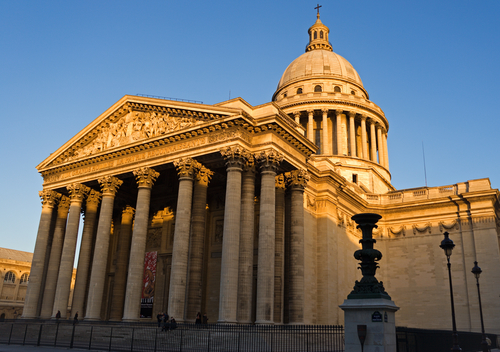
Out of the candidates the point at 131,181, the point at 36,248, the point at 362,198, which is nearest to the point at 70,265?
the point at 36,248

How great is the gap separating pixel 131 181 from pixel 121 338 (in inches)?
657

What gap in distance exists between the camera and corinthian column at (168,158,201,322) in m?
27.5

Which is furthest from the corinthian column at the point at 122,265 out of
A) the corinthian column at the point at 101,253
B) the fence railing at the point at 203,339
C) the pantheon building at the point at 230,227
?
the fence railing at the point at 203,339

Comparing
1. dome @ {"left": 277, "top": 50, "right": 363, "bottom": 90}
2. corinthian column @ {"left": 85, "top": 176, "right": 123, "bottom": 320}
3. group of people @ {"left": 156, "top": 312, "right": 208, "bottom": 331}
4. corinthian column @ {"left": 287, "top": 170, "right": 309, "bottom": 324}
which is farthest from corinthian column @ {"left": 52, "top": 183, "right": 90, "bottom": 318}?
dome @ {"left": 277, "top": 50, "right": 363, "bottom": 90}

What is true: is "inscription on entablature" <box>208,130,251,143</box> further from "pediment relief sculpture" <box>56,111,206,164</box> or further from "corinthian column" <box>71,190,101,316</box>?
"corinthian column" <box>71,190,101,316</box>

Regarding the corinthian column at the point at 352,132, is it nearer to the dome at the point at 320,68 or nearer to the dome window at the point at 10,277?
the dome at the point at 320,68

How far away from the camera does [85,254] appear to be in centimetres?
3634

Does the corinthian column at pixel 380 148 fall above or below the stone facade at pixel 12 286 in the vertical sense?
above

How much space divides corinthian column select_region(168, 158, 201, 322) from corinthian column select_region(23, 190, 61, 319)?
558 inches

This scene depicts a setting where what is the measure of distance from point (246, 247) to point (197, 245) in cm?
395

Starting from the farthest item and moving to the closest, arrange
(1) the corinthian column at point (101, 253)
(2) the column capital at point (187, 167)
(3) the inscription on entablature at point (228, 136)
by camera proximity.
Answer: (1) the corinthian column at point (101, 253), (2) the column capital at point (187, 167), (3) the inscription on entablature at point (228, 136)

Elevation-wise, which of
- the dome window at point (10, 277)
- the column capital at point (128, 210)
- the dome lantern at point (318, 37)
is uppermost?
the dome lantern at point (318, 37)

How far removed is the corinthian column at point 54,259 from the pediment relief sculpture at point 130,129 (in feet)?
13.8

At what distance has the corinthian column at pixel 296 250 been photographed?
3011 centimetres
